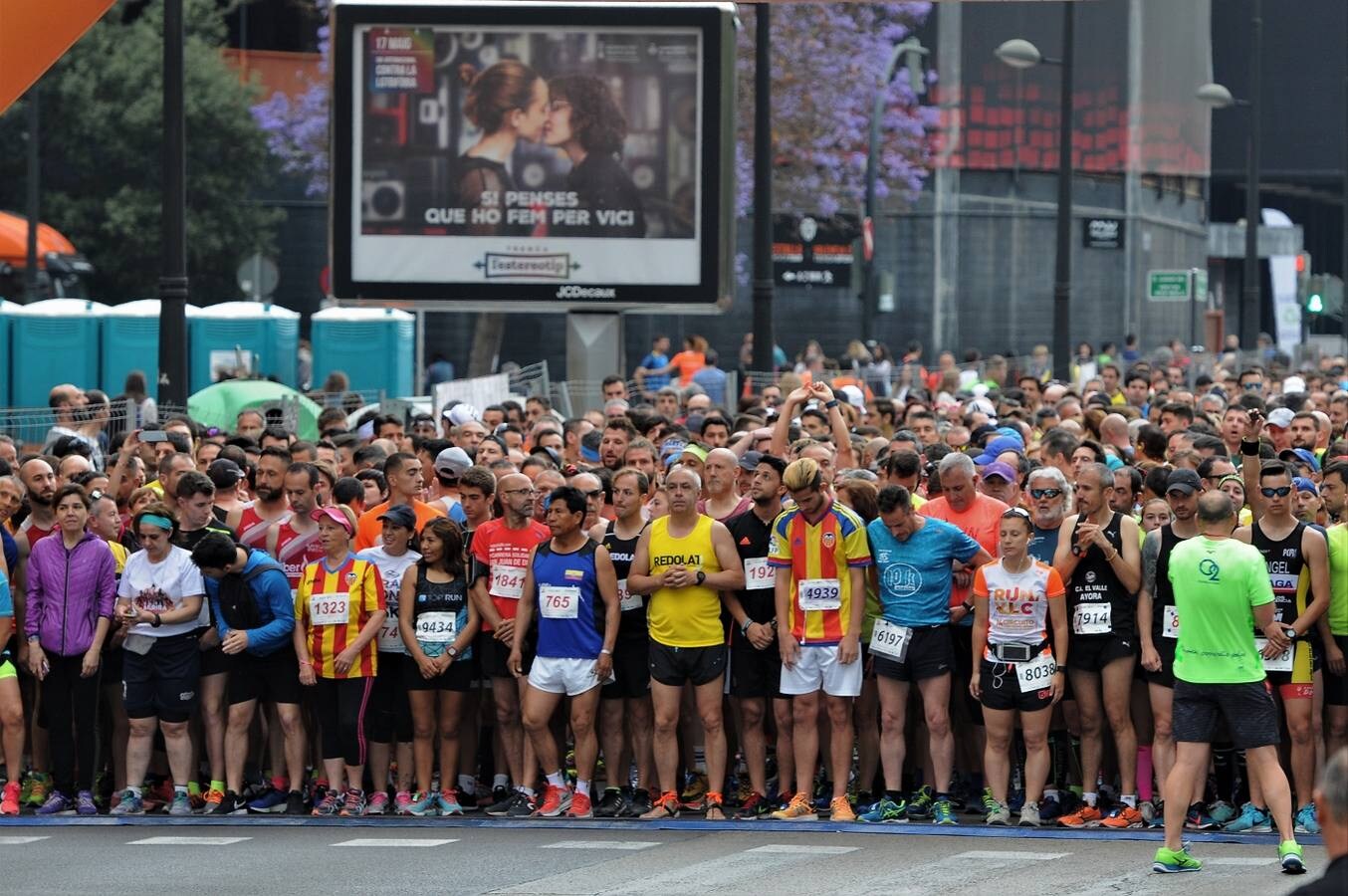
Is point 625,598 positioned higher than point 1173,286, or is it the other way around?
point 1173,286

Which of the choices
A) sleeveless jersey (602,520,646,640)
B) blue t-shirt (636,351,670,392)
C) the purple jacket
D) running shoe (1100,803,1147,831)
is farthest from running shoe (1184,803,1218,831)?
blue t-shirt (636,351,670,392)

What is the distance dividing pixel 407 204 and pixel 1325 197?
5593 centimetres

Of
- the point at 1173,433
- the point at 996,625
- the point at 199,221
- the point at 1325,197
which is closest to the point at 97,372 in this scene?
the point at 199,221

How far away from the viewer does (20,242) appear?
40.8 meters

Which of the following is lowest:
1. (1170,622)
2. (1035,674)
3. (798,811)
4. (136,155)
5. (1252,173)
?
(798,811)

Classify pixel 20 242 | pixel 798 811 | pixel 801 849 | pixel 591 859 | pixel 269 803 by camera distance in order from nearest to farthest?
pixel 591 859, pixel 801 849, pixel 798 811, pixel 269 803, pixel 20 242

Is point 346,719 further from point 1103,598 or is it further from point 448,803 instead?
point 1103,598

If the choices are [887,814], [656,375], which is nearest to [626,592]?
[887,814]

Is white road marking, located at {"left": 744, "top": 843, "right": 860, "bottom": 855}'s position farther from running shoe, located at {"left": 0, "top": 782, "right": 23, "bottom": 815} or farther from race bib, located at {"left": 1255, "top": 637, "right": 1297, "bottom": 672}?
running shoe, located at {"left": 0, "top": 782, "right": 23, "bottom": 815}

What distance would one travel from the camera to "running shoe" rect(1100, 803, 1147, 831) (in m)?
11.7

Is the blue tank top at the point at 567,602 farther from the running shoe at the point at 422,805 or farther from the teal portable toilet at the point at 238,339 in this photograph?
the teal portable toilet at the point at 238,339

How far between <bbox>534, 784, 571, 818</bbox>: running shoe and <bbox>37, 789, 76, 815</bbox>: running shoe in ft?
7.97

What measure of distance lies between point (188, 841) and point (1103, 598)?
177 inches

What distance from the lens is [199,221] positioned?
44.7 m
